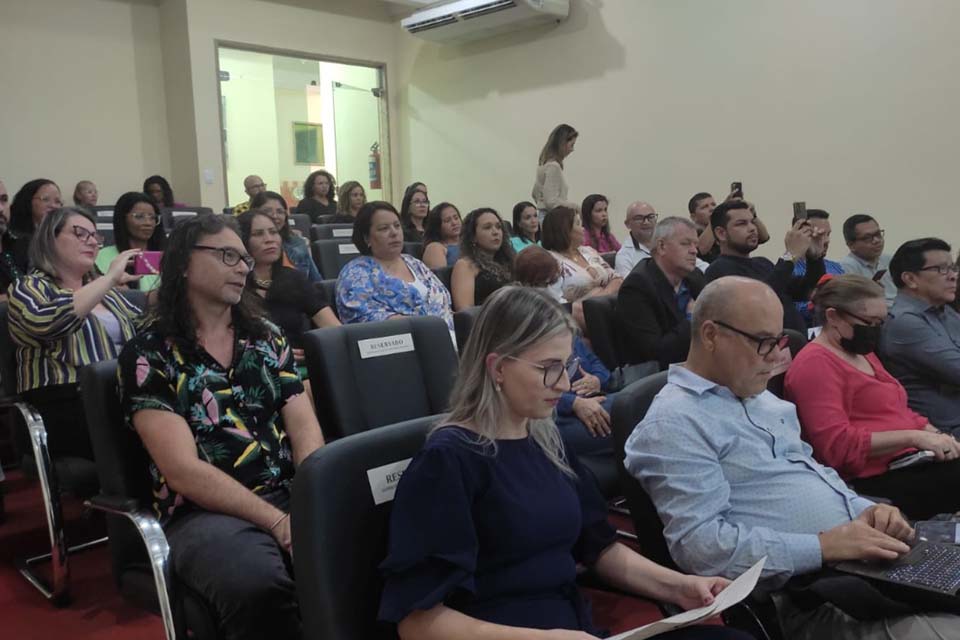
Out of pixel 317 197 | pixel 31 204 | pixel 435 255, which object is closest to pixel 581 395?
pixel 435 255

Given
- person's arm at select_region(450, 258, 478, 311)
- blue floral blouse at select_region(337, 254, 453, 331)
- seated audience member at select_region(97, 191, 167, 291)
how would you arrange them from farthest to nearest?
person's arm at select_region(450, 258, 478, 311)
seated audience member at select_region(97, 191, 167, 291)
blue floral blouse at select_region(337, 254, 453, 331)

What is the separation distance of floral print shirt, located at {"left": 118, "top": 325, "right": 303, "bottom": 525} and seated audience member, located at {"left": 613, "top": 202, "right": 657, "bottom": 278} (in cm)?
320

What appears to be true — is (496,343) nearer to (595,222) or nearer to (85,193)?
(595,222)

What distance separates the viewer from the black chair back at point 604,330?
3010 mm

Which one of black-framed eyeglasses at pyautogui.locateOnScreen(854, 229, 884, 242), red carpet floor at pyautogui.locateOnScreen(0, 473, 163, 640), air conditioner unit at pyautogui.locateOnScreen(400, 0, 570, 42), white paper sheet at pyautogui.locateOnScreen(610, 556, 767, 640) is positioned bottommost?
red carpet floor at pyautogui.locateOnScreen(0, 473, 163, 640)

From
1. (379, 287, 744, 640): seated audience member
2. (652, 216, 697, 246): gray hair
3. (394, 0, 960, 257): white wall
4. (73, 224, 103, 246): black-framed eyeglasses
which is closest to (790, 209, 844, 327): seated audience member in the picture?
(652, 216, 697, 246): gray hair

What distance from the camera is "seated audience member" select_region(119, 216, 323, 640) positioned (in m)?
1.51

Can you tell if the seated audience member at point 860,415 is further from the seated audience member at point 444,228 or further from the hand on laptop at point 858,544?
the seated audience member at point 444,228

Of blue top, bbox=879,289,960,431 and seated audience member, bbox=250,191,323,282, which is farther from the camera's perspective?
seated audience member, bbox=250,191,323,282

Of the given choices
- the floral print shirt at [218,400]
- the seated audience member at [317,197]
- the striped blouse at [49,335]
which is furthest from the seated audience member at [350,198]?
the floral print shirt at [218,400]

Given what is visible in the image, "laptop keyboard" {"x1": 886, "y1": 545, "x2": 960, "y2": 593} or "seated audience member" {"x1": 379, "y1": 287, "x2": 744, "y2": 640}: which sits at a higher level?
"seated audience member" {"x1": 379, "y1": 287, "x2": 744, "y2": 640}

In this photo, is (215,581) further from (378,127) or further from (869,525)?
(378,127)

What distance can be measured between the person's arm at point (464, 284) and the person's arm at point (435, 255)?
77 cm

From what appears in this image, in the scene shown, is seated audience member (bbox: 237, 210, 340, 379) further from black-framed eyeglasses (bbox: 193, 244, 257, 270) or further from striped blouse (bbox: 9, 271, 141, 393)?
black-framed eyeglasses (bbox: 193, 244, 257, 270)
